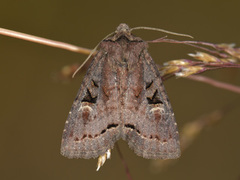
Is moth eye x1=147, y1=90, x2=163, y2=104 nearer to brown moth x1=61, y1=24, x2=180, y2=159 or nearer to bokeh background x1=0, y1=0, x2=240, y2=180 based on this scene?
brown moth x1=61, y1=24, x2=180, y2=159

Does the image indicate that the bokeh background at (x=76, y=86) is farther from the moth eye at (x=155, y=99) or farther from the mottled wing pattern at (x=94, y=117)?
the moth eye at (x=155, y=99)

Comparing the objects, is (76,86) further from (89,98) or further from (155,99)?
(155,99)

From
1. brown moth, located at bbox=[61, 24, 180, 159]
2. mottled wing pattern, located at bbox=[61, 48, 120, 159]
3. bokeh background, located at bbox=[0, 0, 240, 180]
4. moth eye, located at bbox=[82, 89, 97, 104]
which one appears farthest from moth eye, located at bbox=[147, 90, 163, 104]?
bokeh background, located at bbox=[0, 0, 240, 180]

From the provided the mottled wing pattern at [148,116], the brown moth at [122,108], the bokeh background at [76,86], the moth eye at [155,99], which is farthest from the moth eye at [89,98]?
the bokeh background at [76,86]

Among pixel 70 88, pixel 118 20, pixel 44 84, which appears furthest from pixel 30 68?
pixel 118 20

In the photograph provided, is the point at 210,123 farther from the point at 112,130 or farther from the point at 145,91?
the point at 112,130

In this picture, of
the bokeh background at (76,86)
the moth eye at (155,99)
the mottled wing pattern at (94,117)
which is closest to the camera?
the mottled wing pattern at (94,117)

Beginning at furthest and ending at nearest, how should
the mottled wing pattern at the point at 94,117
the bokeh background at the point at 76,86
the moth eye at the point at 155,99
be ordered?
Answer: 1. the bokeh background at the point at 76,86
2. the moth eye at the point at 155,99
3. the mottled wing pattern at the point at 94,117

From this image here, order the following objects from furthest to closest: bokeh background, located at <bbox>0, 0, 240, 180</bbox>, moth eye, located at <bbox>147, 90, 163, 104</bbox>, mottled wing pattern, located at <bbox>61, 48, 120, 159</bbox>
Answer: bokeh background, located at <bbox>0, 0, 240, 180</bbox>, moth eye, located at <bbox>147, 90, 163, 104</bbox>, mottled wing pattern, located at <bbox>61, 48, 120, 159</bbox>
